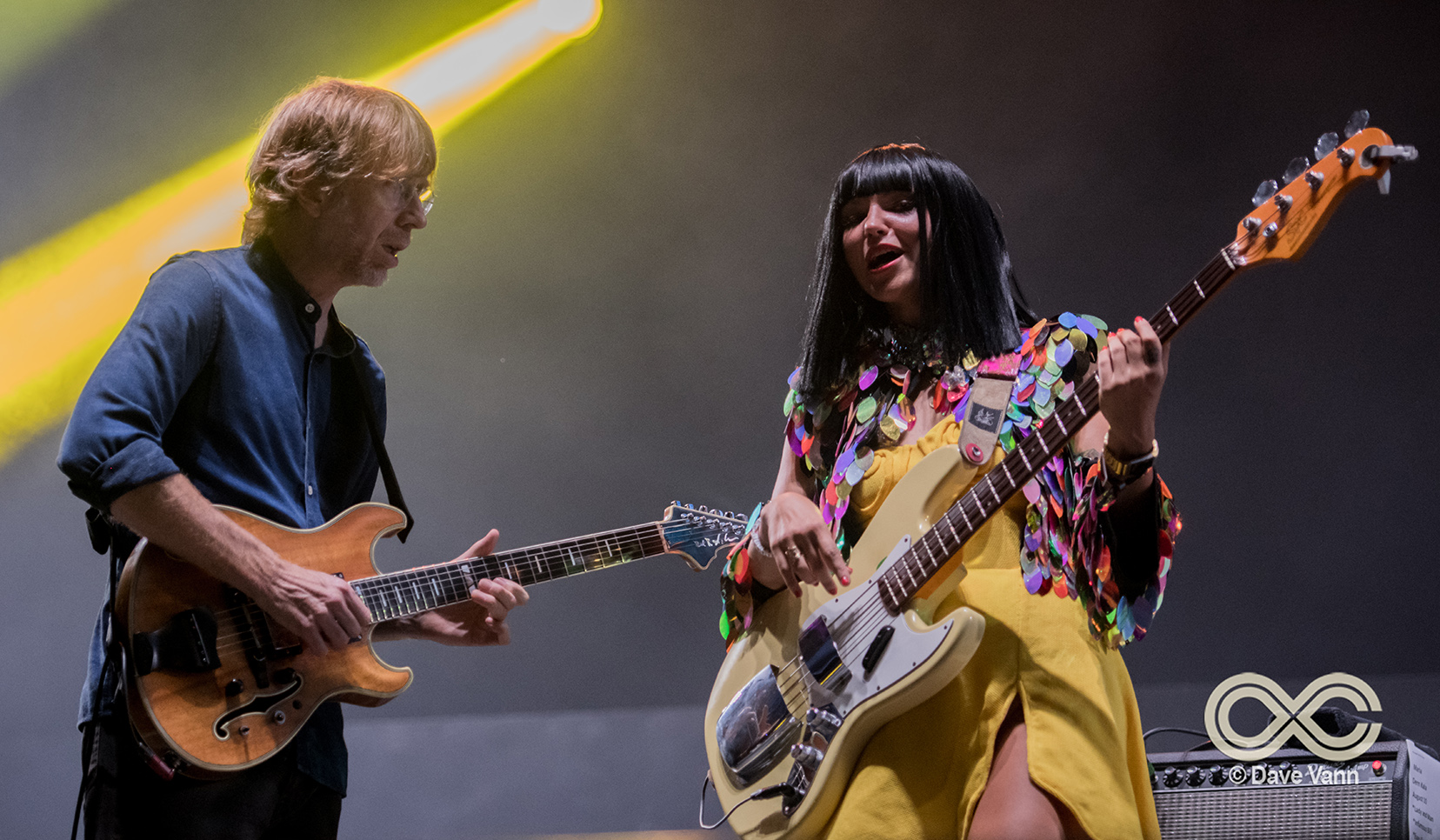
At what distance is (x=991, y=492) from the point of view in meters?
1.61

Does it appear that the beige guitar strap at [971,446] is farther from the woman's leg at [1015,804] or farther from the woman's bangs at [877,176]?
the woman's bangs at [877,176]

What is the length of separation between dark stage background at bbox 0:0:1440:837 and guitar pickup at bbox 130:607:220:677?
2114mm

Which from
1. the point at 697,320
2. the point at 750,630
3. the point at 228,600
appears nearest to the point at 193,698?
the point at 228,600

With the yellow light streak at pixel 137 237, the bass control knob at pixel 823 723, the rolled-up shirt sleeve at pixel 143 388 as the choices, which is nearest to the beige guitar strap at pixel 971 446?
the bass control knob at pixel 823 723

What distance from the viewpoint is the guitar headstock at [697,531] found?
2566mm

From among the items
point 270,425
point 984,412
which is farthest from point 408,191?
point 984,412

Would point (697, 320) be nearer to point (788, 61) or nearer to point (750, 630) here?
point (788, 61)

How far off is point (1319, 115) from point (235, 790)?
356 centimetres

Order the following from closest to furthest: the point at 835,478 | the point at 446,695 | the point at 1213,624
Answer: the point at 835,478 → the point at 1213,624 → the point at 446,695

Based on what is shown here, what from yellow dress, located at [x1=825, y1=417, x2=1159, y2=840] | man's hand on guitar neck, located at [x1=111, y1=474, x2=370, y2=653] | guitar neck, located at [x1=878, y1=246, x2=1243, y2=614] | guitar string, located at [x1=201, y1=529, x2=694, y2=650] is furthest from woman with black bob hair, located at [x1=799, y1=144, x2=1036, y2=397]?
man's hand on guitar neck, located at [x1=111, y1=474, x2=370, y2=653]

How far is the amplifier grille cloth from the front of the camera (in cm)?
210

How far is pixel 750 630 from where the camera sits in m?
1.98

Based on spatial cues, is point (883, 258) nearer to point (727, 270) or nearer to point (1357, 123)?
point (1357, 123)

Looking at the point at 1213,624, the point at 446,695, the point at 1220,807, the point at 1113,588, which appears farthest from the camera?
the point at 446,695
